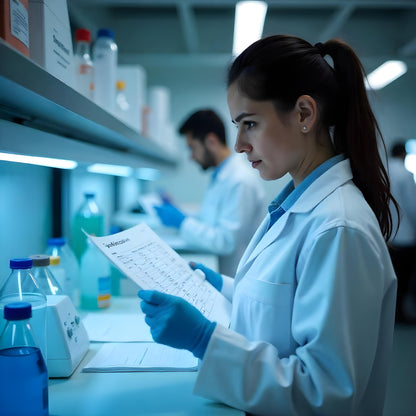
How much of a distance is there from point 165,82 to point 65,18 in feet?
14.9

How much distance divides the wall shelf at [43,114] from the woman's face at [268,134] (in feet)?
1.30

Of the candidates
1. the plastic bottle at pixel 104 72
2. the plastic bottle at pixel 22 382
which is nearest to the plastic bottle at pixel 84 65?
the plastic bottle at pixel 104 72

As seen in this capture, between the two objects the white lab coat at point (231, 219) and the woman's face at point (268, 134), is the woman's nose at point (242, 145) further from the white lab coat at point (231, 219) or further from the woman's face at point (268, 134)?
the white lab coat at point (231, 219)

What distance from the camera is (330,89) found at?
0.99 meters

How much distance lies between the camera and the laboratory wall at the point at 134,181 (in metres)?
1.45

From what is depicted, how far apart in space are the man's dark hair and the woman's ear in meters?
1.92

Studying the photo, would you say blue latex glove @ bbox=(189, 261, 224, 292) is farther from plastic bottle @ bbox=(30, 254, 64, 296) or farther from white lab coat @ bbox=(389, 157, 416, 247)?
white lab coat @ bbox=(389, 157, 416, 247)

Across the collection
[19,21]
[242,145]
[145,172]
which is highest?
[19,21]

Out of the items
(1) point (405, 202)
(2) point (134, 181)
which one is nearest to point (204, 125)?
(2) point (134, 181)

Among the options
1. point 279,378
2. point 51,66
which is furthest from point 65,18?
point 279,378

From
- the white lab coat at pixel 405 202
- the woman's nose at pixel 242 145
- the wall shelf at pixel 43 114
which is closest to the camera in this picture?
the wall shelf at pixel 43 114

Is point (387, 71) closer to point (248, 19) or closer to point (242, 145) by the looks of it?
point (248, 19)

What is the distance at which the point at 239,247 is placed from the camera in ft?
8.40

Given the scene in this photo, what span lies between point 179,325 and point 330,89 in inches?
26.1
